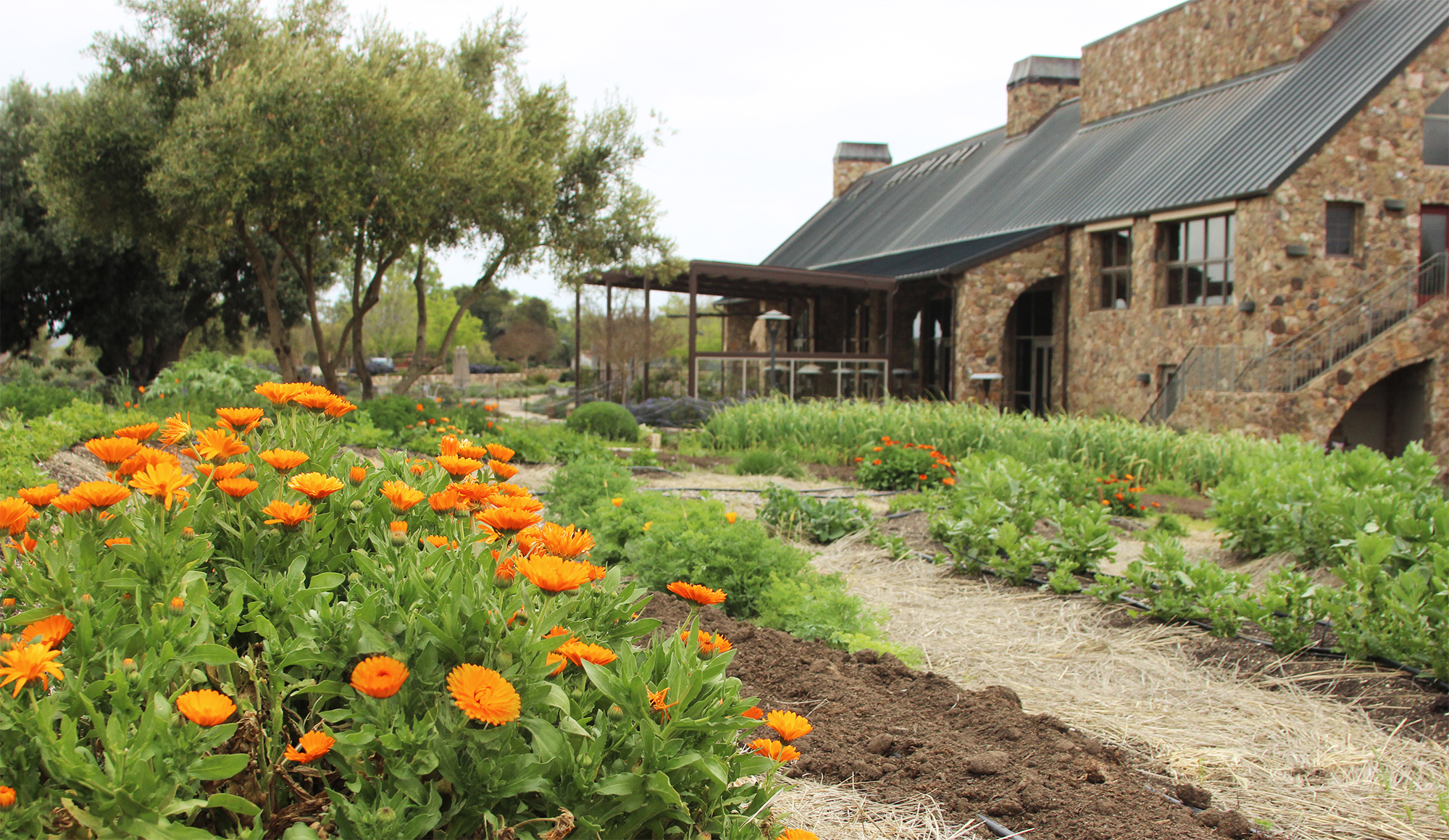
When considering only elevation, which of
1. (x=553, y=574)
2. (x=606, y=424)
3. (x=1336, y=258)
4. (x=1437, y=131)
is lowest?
(x=606, y=424)

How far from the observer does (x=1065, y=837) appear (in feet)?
7.86

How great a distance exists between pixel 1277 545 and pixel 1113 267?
14275 millimetres

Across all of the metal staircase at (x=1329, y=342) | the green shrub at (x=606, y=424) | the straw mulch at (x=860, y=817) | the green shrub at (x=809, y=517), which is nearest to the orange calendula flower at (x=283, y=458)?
the straw mulch at (x=860, y=817)

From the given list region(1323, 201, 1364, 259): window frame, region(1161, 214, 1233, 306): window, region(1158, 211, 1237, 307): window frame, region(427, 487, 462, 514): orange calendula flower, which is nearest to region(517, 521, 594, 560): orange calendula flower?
region(427, 487, 462, 514): orange calendula flower

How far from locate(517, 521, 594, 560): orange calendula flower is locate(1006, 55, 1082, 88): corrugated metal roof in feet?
88.8

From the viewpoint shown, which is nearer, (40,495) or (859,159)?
(40,495)

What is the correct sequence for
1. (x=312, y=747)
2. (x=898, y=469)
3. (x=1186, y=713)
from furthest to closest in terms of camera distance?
(x=898, y=469) < (x=1186, y=713) < (x=312, y=747)

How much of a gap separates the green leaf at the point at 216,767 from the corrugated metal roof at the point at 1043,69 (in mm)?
27779

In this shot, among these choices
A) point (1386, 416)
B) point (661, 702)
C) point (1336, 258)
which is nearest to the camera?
point (661, 702)

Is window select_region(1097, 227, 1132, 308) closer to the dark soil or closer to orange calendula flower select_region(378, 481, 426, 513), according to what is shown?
the dark soil

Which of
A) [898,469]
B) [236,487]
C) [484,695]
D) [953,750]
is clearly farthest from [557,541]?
[898,469]

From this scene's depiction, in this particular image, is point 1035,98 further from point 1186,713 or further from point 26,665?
point 26,665

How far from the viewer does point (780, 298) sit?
2725 centimetres

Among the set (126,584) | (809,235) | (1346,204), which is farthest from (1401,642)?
(809,235)
